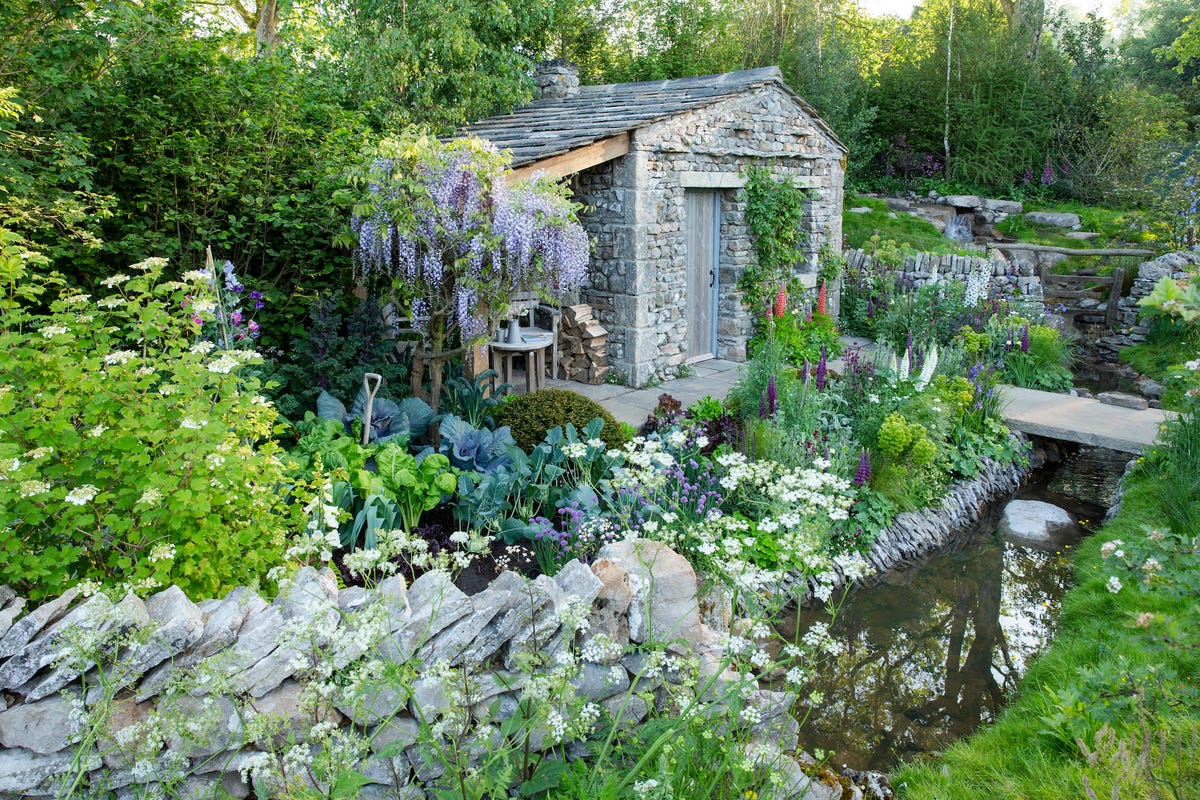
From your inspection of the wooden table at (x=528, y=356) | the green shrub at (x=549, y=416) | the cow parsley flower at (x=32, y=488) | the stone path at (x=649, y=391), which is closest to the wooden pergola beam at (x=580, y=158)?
the wooden table at (x=528, y=356)

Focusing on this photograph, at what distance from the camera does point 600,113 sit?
8750 mm

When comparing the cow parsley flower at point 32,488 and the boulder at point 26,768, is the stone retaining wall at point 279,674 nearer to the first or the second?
the boulder at point 26,768

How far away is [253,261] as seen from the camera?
7.05 m

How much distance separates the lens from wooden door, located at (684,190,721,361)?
31.3 feet

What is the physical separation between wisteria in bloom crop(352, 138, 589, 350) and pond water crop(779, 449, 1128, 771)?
2.91 meters

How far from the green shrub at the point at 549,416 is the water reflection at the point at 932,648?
1.68 meters

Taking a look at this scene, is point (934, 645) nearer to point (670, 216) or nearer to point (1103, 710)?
point (1103, 710)

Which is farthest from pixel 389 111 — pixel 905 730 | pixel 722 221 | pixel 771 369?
pixel 905 730

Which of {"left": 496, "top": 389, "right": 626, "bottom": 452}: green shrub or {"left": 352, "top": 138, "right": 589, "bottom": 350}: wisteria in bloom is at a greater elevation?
{"left": 352, "top": 138, "right": 589, "bottom": 350}: wisteria in bloom

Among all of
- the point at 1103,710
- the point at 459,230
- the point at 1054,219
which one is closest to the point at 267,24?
the point at 459,230

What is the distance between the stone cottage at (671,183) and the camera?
8195 mm

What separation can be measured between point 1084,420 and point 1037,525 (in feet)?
5.92

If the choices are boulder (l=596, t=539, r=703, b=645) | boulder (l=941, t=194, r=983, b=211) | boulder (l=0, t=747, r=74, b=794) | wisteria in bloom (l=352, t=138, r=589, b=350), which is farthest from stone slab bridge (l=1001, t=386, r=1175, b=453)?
boulder (l=941, t=194, r=983, b=211)

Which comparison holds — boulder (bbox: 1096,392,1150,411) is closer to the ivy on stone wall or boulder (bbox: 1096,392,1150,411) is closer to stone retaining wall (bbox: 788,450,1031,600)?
stone retaining wall (bbox: 788,450,1031,600)
